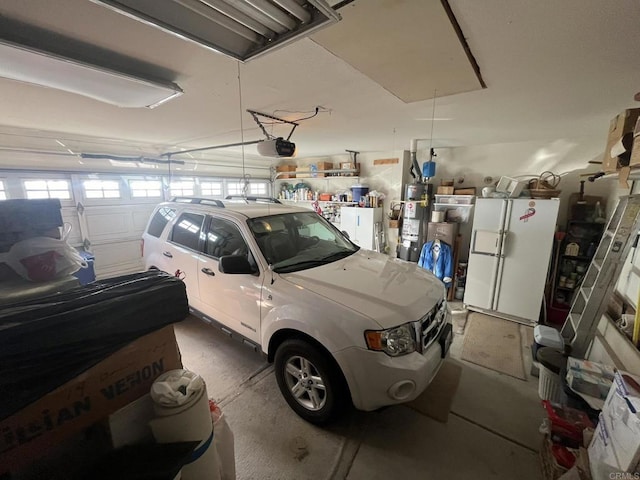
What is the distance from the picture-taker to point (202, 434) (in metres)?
0.97

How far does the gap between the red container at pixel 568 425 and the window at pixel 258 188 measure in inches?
259

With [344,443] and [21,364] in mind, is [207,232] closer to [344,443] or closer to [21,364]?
[21,364]

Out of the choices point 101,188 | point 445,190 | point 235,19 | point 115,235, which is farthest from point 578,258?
point 101,188

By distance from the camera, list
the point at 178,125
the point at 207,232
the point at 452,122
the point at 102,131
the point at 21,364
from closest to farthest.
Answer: the point at 21,364, the point at 207,232, the point at 452,122, the point at 178,125, the point at 102,131

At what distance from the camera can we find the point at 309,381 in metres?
1.81

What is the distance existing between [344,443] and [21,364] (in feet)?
5.89

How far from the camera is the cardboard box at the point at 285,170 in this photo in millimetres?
6585

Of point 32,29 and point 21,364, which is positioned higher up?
point 32,29

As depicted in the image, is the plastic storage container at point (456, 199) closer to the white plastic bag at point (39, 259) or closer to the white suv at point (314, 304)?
the white suv at point (314, 304)

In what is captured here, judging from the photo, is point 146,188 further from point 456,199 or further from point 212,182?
point 456,199

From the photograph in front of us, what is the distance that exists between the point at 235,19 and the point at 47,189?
461 cm

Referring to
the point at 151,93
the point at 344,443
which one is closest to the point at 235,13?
the point at 151,93

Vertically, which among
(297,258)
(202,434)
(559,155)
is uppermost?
(559,155)

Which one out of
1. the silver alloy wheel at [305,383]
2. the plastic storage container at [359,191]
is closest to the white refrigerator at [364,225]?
the plastic storage container at [359,191]
